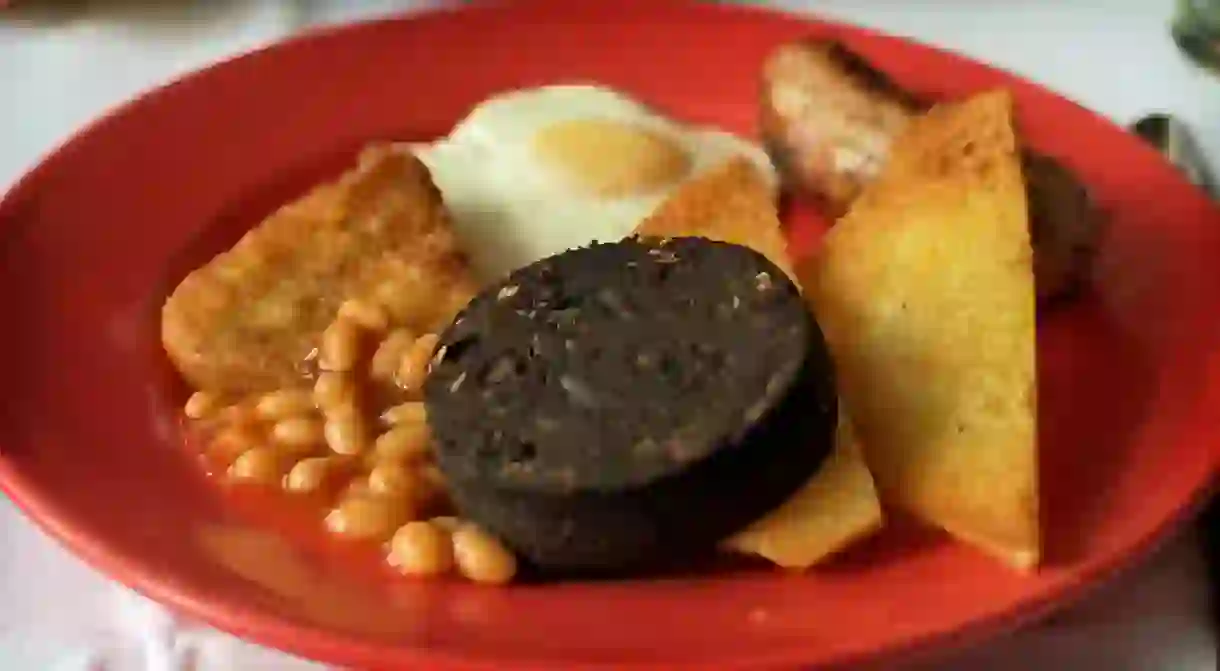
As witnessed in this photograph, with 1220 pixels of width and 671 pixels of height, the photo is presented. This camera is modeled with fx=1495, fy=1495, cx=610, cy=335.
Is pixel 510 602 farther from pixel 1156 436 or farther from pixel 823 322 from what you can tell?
pixel 1156 436

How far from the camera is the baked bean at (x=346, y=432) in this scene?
1.17 metres

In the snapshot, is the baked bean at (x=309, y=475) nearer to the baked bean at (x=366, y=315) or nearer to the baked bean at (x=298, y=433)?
the baked bean at (x=298, y=433)

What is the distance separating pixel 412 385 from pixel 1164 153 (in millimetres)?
799

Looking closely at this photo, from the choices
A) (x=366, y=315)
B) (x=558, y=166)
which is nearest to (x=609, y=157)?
(x=558, y=166)

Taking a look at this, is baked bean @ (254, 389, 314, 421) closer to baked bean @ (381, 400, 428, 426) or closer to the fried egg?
baked bean @ (381, 400, 428, 426)

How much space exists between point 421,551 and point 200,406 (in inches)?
10.9

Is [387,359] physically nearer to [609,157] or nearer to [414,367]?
[414,367]

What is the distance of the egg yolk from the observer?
1490mm

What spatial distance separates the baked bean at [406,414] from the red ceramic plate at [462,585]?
158 mm

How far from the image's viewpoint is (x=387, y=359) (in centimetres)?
125

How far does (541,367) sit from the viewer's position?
1071 millimetres

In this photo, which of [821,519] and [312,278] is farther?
[312,278]

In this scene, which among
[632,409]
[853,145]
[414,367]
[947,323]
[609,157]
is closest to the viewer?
[632,409]

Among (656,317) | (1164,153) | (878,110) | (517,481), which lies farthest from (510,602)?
(1164,153)
